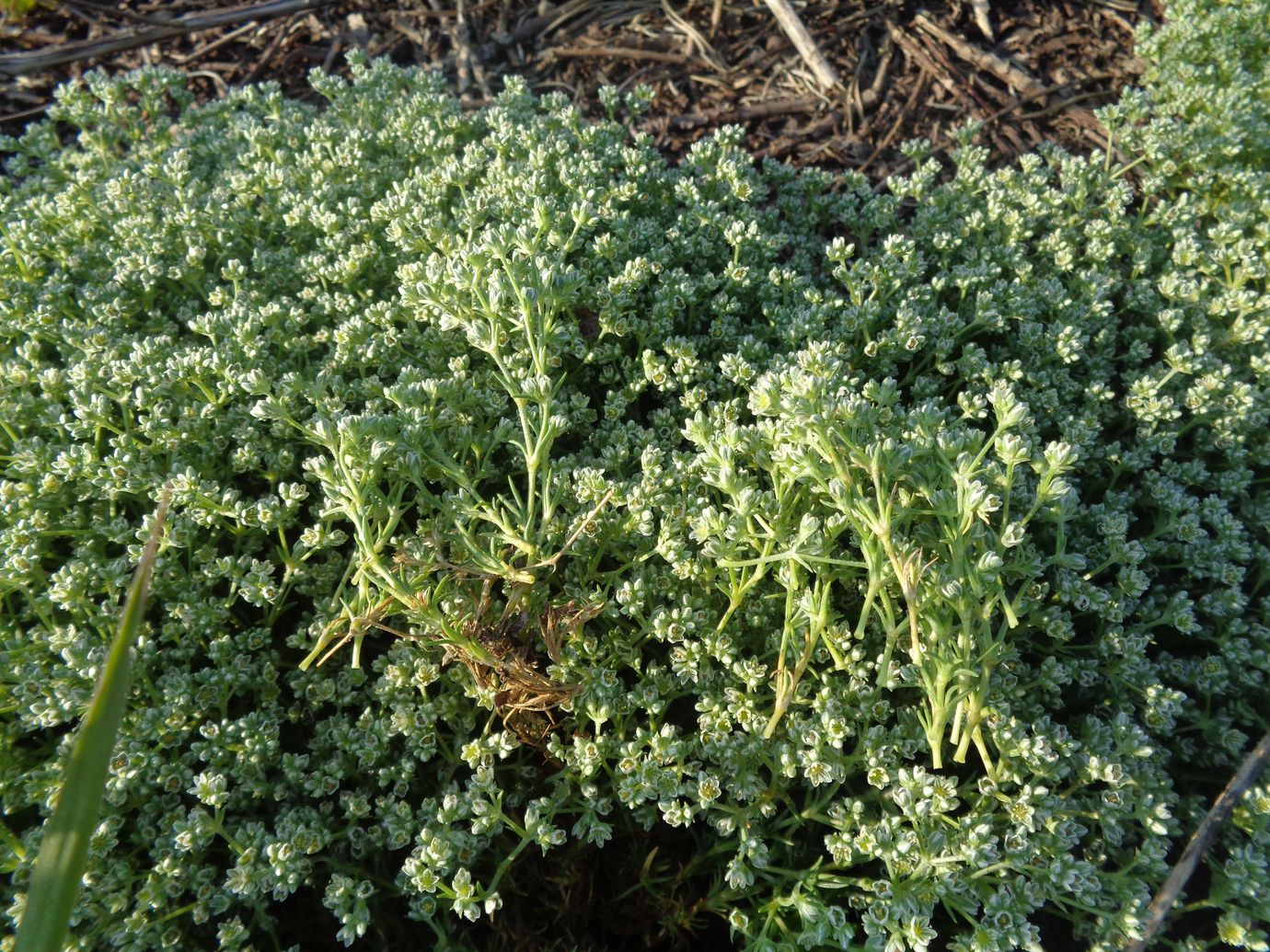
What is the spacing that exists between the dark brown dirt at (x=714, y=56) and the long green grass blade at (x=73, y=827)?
3626 millimetres

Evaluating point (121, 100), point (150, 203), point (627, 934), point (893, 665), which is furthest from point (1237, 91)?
point (121, 100)

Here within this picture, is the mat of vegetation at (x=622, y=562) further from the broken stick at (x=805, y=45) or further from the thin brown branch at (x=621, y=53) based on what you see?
the thin brown branch at (x=621, y=53)

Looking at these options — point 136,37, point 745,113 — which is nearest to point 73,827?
point 745,113

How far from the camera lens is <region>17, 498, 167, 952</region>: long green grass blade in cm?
150

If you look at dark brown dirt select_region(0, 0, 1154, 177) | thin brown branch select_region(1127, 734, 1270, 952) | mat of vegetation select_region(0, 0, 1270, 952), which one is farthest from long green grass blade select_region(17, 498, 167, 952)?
dark brown dirt select_region(0, 0, 1154, 177)

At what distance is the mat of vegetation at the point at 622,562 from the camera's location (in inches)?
86.0

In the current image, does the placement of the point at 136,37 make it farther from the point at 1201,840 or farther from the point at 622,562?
the point at 1201,840

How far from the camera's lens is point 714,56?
4734 millimetres

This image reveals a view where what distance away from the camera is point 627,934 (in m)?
2.50

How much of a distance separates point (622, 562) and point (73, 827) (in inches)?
61.6

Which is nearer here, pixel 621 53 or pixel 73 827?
pixel 73 827

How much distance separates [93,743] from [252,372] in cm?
118

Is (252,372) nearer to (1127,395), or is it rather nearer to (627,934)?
(627,934)

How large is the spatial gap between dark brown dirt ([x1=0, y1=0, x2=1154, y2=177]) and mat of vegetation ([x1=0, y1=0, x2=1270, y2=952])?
47.3 inches
